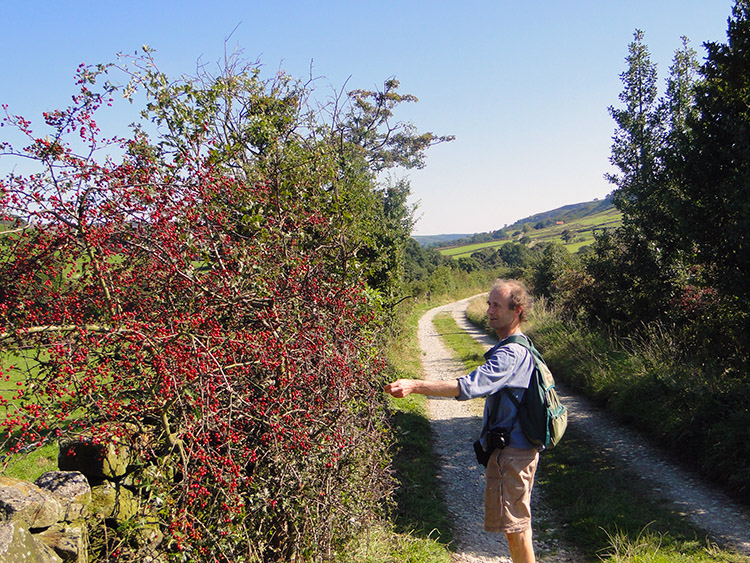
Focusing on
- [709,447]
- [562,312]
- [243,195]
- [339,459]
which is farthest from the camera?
[562,312]

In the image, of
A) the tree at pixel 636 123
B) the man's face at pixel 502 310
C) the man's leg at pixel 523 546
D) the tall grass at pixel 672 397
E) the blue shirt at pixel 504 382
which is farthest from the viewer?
the tree at pixel 636 123

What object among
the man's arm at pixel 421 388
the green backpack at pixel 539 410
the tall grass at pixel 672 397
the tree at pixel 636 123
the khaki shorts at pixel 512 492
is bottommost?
the tall grass at pixel 672 397

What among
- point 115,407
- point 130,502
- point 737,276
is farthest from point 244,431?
point 737,276

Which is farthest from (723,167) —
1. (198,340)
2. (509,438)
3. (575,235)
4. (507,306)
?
(575,235)

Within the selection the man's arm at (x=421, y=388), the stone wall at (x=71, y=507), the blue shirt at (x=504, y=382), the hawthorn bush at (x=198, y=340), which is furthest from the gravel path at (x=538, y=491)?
the stone wall at (x=71, y=507)

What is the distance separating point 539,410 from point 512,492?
0.62 m

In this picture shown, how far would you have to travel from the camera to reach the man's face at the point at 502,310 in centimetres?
355

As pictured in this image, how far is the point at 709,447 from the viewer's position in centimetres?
627

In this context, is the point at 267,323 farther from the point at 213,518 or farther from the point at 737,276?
the point at 737,276

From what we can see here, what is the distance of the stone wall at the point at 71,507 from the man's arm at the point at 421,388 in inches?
63.2

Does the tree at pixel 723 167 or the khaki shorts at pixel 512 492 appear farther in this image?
the tree at pixel 723 167

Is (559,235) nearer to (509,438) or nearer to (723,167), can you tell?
(723,167)

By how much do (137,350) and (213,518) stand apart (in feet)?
3.97

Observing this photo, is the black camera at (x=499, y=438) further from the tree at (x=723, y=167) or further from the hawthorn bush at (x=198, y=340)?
the tree at (x=723, y=167)
